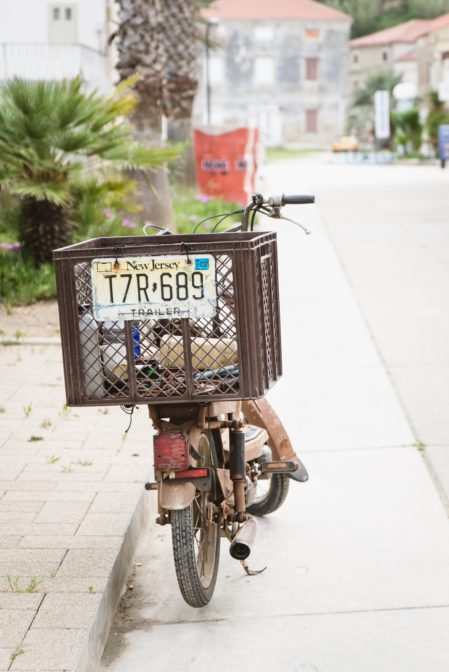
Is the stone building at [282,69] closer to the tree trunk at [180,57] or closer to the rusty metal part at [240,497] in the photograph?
the tree trunk at [180,57]

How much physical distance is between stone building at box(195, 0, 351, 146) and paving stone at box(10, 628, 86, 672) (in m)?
79.8

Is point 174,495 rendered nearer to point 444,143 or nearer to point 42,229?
point 42,229

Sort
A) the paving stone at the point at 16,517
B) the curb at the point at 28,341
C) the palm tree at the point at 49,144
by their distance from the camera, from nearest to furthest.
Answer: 1. the paving stone at the point at 16,517
2. the curb at the point at 28,341
3. the palm tree at the point at 49,144

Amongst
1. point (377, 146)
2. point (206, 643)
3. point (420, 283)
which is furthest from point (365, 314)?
point (377, 146)

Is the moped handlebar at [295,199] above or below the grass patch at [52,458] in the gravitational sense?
above

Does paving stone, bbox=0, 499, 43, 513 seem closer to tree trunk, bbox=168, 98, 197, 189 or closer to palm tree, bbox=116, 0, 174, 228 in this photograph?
palm tree, bbox=116, 0, 174, 228

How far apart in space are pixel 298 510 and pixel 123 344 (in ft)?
6.74

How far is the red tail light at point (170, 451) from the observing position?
158 inches

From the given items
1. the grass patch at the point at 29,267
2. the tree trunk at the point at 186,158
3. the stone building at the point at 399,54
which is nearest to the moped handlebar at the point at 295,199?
the grass patch at the point at 29,267

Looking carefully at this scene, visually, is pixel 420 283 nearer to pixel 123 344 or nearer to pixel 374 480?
pixel 374 480

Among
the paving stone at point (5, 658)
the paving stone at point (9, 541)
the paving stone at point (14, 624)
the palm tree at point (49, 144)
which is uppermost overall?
the palm tree at point (49, 144)

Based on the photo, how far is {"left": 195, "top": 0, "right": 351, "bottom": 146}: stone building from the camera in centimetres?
8319

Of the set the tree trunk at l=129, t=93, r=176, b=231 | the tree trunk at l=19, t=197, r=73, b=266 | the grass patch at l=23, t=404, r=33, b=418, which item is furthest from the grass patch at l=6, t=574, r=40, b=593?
the tree trunk at l=129, t=93, r=176, b=231

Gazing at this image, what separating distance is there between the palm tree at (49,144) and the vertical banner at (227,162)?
423 inches
